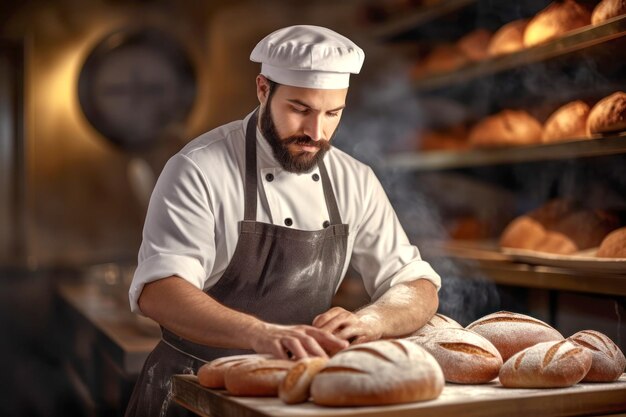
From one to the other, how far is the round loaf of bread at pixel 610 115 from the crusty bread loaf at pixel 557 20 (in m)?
0.35

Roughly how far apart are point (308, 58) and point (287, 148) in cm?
19

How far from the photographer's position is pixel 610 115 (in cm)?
261

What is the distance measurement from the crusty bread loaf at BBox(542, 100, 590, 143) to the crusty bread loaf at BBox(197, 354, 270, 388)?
168 centimetres

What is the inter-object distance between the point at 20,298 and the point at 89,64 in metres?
1.23

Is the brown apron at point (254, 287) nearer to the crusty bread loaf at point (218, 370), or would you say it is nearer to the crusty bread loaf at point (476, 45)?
the crusty bread loaf at point (218, 370)

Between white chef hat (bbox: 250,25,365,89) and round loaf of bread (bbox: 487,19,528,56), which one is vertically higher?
round loaf of bread (bbox: 487,19,528,56)

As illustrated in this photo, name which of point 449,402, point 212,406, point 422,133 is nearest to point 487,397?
point 449,402

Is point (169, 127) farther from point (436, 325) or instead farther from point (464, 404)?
point (464, 404)

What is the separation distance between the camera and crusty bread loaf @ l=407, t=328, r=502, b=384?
5.19 feet

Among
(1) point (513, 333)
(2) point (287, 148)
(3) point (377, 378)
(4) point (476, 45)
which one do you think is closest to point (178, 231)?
(2) point (287, 148)

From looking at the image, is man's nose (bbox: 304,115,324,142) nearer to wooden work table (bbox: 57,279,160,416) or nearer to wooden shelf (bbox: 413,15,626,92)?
wooden work table (bbox: 57,279,160,416)

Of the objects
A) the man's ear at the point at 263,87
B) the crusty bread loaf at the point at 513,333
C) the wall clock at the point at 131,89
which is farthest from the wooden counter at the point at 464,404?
the wall clock at the point at 131,89

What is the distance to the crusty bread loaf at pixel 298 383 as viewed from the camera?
1.39m

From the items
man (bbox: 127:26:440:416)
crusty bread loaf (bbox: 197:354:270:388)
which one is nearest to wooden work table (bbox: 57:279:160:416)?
man (bbox: 127:26:440:416)
